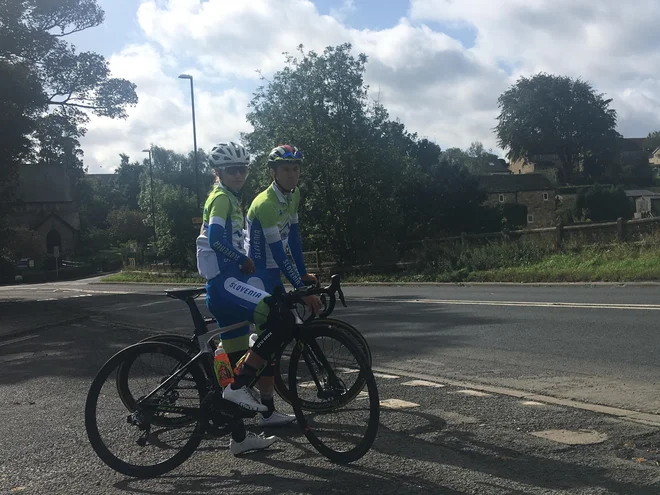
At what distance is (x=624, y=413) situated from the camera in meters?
5.44

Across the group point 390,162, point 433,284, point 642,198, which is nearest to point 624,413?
point 433,284

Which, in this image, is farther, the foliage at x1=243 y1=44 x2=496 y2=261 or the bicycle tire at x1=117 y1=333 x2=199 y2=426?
the foliage at x1=243 y1=44 x2=496 y2=261

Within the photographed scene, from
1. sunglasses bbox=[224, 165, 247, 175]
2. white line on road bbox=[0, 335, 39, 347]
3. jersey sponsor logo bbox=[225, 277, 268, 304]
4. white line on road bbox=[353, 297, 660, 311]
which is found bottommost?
white line on road bbox=[0, 335, 39, 347]

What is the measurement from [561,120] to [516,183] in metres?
14.6

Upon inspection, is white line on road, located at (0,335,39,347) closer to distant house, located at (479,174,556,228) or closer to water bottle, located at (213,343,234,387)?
water bottle, located at (213,343,234,387)

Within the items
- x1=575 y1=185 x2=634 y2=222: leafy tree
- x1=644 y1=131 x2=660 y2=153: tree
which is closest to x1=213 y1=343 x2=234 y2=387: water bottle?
x1=575 y1=185 x2=634 y2=222: leafy tree

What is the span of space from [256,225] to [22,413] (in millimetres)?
2864

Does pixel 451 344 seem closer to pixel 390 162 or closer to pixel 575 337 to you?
pixel 575 337

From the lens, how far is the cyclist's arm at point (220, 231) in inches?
186

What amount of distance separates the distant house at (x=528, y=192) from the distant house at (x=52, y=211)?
48.4 meters

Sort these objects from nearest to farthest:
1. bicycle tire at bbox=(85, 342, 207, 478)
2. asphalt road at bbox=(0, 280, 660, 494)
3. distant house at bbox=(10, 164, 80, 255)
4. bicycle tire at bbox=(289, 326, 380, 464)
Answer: asphalt road at bbox=(0, 280, 660, 494) → bicycle tire at bbox=(289, 326, 380, 464) → bicycle tire at bbox=(85, 342, 207, 478) → distant house at bbox=(10, 164, 80, 255)

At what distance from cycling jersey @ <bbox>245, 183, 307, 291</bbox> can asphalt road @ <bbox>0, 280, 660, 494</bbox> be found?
1.15 meters

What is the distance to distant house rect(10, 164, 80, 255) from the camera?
85.9m

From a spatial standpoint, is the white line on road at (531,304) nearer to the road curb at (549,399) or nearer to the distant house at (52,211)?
the road curb at (549,399)
